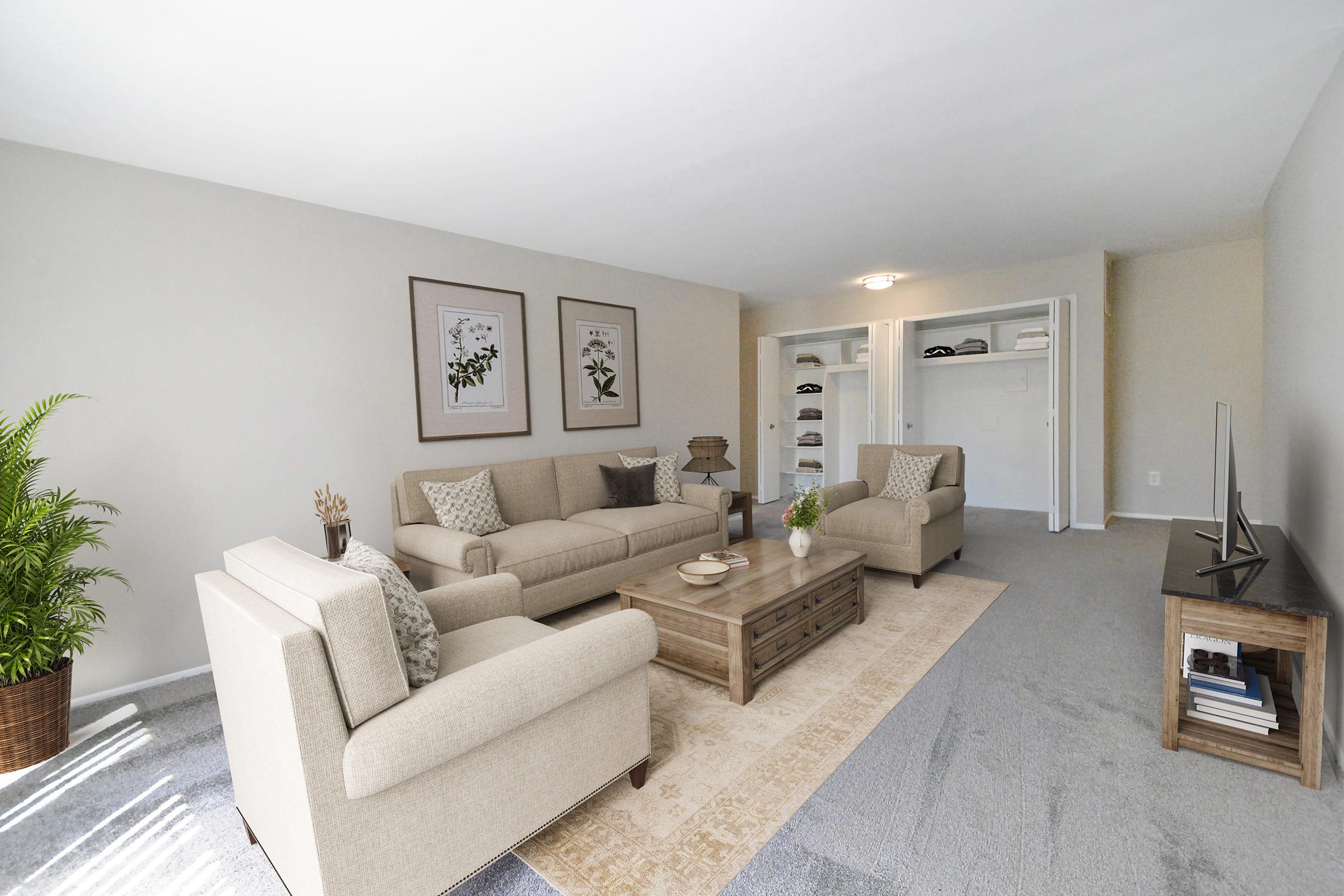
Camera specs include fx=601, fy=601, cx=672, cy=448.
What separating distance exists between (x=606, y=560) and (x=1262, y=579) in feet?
9.84

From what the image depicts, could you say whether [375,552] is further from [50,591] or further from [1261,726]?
[1261,726]

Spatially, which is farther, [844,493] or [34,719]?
[844,493]

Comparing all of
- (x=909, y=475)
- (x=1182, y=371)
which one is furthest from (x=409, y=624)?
(x=1182, y=371)

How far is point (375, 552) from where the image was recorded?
1954 mm

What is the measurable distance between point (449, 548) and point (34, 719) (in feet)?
5.27

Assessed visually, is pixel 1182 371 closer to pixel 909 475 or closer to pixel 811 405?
pixel 909 475

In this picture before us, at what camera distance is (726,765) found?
2.09 m

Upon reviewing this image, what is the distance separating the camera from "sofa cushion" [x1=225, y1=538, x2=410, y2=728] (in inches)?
51.7

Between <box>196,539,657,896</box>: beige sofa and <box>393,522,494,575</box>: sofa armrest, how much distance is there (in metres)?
1.29

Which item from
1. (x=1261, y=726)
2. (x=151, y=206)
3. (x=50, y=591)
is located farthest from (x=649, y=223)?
(x=1261, y=726)

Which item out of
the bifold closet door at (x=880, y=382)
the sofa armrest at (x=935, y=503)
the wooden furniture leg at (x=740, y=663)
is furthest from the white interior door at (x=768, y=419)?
the wooden furniture leg at (x=740, y=663)

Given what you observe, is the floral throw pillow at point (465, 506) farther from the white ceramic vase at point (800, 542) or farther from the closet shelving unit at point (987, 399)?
the closet shelving unit at point (987, 399)

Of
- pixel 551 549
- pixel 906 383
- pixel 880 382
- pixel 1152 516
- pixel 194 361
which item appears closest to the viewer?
pixel 194 361

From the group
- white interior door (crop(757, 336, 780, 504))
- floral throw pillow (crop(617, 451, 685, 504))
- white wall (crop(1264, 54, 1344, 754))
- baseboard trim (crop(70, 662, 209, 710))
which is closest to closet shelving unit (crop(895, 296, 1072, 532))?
white interior door (crop(757, 336, 780, 504))
